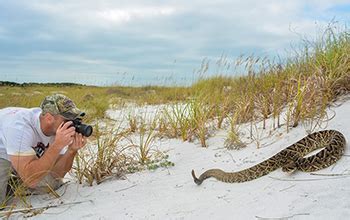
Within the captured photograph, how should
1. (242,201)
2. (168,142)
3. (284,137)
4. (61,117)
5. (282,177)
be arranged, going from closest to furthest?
(242,201)
(282,177)
(61,117)
(284,137)
(168,142)

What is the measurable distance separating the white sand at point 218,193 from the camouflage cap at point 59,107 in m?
0.94

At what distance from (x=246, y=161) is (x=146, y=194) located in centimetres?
132

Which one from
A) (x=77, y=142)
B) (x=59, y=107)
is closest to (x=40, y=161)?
(x=77, y=142)

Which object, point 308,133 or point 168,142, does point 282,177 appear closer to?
point 308,133

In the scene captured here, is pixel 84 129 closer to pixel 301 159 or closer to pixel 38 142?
pixel 38 142

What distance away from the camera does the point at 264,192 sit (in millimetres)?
4137

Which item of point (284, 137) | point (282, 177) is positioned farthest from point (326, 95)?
point (282, 177)

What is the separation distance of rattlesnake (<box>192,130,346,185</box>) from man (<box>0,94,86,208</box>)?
4.84 ft

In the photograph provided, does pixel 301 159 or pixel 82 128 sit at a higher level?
pixel 82 128

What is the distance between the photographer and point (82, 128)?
4605 mm

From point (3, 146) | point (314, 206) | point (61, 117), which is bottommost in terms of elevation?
point (314, 206)

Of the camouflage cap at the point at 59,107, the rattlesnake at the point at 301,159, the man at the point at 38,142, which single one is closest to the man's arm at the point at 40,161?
the man at the point at 38,142

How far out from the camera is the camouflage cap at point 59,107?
4676mm

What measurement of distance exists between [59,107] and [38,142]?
481mm
